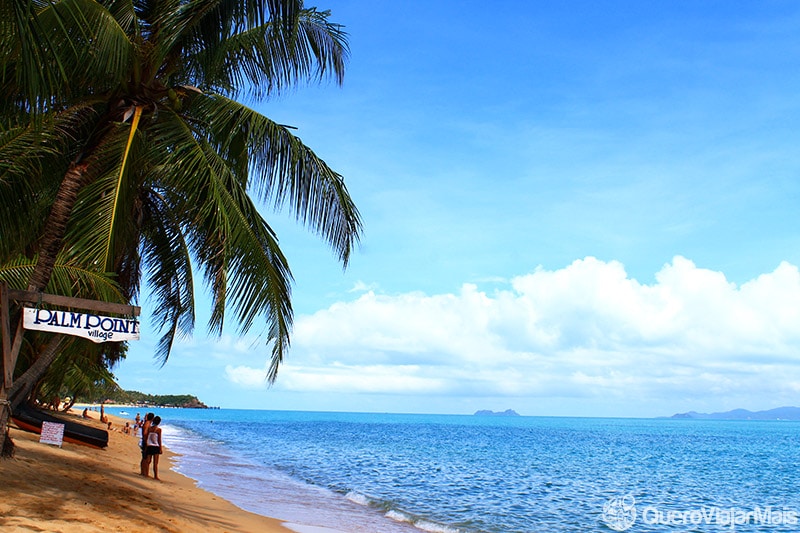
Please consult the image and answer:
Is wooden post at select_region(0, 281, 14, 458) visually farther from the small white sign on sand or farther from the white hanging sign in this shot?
the small white sign on sand

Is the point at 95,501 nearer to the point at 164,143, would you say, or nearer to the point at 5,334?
the point at 5,334

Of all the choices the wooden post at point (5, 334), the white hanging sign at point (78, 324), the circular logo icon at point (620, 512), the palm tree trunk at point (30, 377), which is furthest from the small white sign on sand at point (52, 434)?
the circular logo icon at point (620, 512)

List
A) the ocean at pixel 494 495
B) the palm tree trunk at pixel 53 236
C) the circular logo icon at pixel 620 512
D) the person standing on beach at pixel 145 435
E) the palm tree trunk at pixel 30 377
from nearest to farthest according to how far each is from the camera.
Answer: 1. the palm tree trunk at pixel 53 236
2. the palm tree trunk at pixel 30 377
3. the person standing on beach at pixel 145 435
4. the ocean at pixel 494 495
5. the circular logo icon at pixel 620 512

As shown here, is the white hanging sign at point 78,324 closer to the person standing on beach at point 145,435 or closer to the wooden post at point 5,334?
the wooden post at point 5,334

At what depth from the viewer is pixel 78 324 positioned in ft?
24.3

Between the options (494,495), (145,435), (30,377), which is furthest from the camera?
(494,495)

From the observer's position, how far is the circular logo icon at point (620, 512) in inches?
643

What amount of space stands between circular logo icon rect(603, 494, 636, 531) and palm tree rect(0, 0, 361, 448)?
1196cm

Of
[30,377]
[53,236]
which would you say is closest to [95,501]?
[30,377]

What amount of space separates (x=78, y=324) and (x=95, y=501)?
9.86 ft

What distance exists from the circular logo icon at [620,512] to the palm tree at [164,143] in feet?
39.2

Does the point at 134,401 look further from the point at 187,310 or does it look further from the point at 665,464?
the point at 187,310

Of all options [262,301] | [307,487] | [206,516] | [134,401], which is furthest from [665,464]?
[134,401]

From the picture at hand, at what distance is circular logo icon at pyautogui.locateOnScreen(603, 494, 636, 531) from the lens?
53.6ft
